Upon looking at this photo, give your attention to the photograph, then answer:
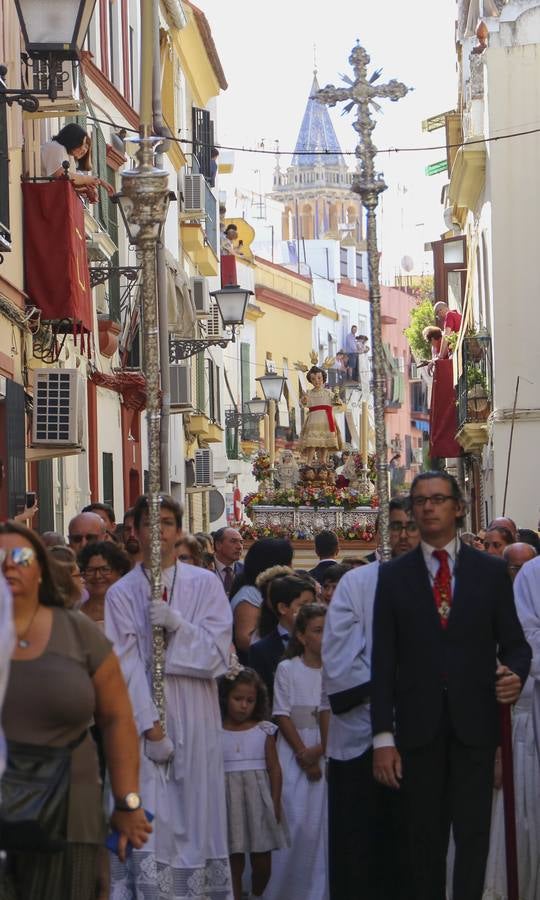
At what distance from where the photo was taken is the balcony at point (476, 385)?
2864 cm

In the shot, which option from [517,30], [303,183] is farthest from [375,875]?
[303,183]

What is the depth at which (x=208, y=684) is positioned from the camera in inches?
341

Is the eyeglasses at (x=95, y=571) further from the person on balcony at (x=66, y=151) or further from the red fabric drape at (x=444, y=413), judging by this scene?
the red fabric drape at (x=444, y=413)

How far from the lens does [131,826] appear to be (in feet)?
19.2

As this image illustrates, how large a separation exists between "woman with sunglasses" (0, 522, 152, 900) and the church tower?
111m

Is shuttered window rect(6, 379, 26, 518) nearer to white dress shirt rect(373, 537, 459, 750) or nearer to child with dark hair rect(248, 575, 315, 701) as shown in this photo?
child with dark hair rect(248, 575, 315, 701)

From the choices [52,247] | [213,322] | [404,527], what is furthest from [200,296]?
[404,527]

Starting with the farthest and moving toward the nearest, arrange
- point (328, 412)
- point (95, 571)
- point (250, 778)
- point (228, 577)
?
point (328, 412) → point (228, 577) → point (250, 778) → point (95, 571)

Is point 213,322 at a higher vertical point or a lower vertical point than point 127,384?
higher

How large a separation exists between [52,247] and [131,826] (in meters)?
12.2

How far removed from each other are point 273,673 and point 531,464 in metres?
16.6

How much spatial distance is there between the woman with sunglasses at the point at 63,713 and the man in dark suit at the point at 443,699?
1.97 meters

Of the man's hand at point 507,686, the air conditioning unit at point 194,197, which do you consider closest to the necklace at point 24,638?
the man's hand at point 507,686

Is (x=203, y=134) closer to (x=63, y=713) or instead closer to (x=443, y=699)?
(x=443, y=699)
